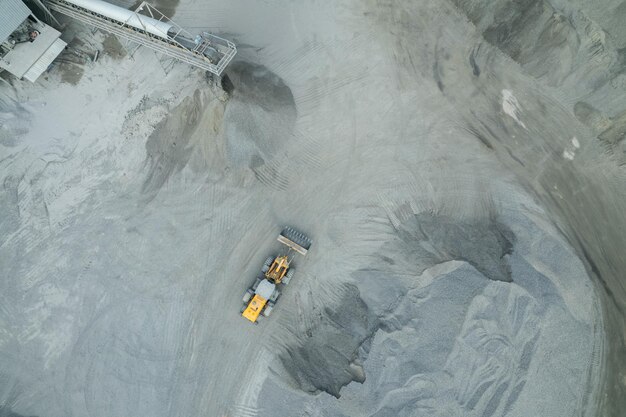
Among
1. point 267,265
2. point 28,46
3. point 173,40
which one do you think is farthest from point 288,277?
point 28,46

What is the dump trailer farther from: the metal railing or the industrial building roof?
the industrial building roof

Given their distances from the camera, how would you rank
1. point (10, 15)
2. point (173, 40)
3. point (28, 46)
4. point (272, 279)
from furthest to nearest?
point (28, 46) → point (10, 15) → point (173, 40) → point (272, 279)

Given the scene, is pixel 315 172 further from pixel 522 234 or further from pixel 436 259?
pixel 522 234

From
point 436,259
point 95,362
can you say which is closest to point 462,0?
point 436,259

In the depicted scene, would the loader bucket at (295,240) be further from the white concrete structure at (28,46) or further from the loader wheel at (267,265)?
the white concrete structure at (28,46)

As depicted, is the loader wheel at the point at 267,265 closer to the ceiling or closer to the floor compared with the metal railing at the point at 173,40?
closer to the floor

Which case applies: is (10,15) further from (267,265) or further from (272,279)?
(272,279)

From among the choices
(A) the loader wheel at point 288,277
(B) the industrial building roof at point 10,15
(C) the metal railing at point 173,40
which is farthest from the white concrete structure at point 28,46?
(A) the loader wheel at point 288,277
